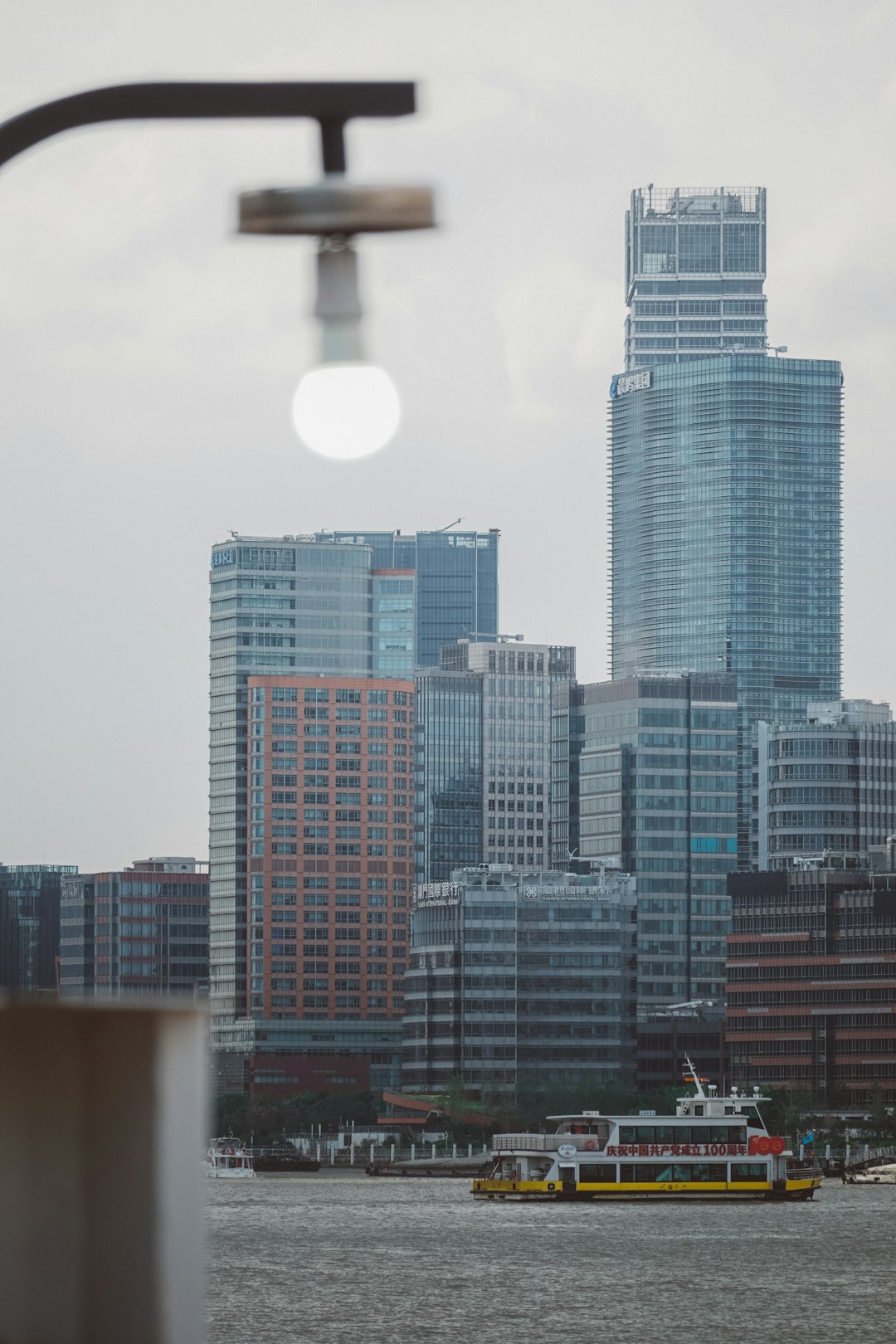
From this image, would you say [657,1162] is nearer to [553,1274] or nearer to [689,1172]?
[689,1172]

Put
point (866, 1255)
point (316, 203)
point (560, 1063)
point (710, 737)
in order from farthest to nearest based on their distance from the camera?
point (710, 737) < point (560, 1063) < point (866, 1255) < point (316, 203)

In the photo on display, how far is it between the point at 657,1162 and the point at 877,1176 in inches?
1551

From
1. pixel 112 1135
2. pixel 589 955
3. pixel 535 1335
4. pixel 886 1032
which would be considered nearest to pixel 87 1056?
pixel 112 1135

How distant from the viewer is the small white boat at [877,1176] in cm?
14650

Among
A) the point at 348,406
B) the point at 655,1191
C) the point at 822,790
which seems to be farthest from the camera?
the point at 822,790

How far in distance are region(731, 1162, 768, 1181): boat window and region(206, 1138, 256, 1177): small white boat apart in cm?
5278

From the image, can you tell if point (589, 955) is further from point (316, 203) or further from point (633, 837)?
point (316, 203)

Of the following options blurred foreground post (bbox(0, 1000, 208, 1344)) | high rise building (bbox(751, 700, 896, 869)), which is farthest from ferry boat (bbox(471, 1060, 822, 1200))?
blurred foreground post (bbox(0, 1000, 208, 1344))

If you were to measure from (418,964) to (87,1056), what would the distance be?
175m

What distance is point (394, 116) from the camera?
5312 millimetres

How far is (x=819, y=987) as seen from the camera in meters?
159

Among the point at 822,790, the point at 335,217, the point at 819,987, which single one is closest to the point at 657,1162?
the point at 819,987

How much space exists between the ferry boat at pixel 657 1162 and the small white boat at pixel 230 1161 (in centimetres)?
4659

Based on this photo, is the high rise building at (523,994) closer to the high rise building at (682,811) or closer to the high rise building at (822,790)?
the high rise building at (682,811)
